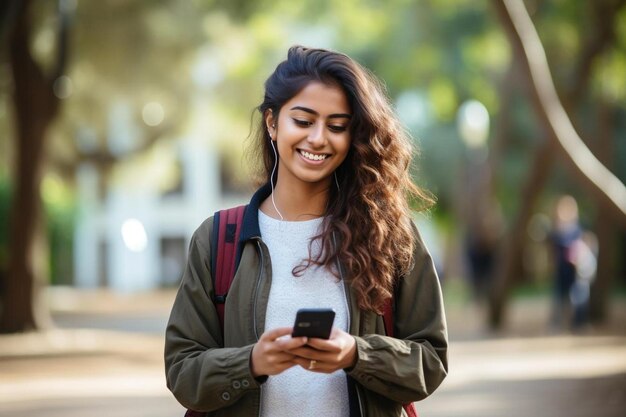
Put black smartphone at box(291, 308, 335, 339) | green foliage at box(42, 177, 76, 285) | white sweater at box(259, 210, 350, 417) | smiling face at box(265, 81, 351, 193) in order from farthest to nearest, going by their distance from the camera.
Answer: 1. green foliage at box(42, 177, 76, 285)
2. smiling face at box(265, 81, 351, 193)
3. white sweater at box(259, 210, 350, 417)
4. black smartphone at box(291, 308, 335, 339)

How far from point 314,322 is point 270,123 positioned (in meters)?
0.85

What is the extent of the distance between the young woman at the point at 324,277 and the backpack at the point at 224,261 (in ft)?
0.07

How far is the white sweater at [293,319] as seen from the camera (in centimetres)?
330

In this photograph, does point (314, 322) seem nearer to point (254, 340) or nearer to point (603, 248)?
point (254, 340)

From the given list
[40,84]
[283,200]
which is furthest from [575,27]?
[283,200]

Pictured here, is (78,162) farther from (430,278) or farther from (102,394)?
(430,278)

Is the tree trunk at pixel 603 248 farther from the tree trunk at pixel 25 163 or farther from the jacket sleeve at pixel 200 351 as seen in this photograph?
the jacket sleeve at pixel 200 351

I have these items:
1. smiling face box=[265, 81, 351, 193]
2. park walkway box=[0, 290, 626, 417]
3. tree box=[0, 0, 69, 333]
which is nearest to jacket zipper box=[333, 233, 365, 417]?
smiling face box=[265, 81, 351, 193]

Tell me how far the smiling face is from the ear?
0.38ft

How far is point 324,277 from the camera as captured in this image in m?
3.38

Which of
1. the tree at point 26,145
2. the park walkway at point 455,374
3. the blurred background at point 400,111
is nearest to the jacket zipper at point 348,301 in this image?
the blurred background at point 400,111

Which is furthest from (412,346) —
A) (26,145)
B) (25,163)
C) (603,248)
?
(603,248)

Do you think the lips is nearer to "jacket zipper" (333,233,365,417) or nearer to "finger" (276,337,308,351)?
"jacket zipper" (333,233,365,417)

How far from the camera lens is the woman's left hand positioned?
303 centimetres
